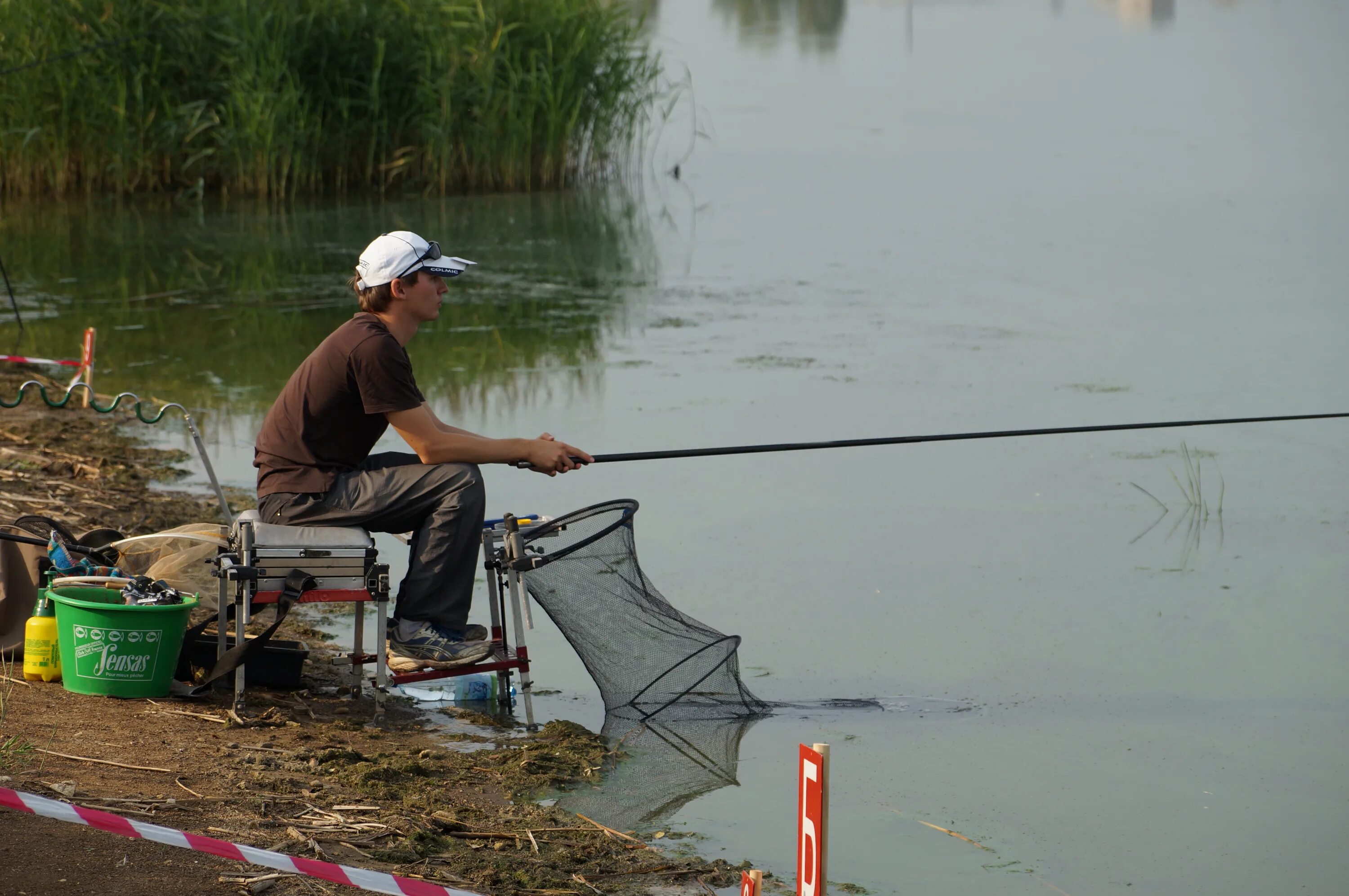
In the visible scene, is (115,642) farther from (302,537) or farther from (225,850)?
(225,850)

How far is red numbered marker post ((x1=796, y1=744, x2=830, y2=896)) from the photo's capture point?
7.72 ft

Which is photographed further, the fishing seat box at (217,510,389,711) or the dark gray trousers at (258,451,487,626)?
the dark gray trousers at (258,451,487,626)

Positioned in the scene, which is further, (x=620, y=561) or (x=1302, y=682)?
(x=1302, y=682)

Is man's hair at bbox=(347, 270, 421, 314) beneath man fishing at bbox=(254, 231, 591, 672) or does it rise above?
above

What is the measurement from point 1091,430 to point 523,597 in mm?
1768

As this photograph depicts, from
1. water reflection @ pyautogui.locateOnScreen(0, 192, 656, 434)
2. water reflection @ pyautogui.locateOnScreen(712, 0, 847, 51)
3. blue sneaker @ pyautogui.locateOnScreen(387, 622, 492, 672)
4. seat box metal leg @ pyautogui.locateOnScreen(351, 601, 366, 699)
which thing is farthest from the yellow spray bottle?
water reflection @ pyautogui.locateOnScreen(712, 0, 847, 51)

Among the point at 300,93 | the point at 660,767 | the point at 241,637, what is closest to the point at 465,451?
the point at 241,637

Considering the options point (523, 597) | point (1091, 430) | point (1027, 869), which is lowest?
point (1027, 869)

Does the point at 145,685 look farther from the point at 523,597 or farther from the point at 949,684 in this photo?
the point at 949,684

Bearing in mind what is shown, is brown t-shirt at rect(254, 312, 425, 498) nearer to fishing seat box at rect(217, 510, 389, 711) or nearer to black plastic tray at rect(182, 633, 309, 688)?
fishing seat box at rect(217, 510, 389, 711)

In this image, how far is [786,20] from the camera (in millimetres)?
34031

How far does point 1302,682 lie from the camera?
4707mm

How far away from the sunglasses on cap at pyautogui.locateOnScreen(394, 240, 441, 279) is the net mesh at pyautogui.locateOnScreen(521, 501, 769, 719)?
75 cm

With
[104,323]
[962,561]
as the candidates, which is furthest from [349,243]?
[962,561]
